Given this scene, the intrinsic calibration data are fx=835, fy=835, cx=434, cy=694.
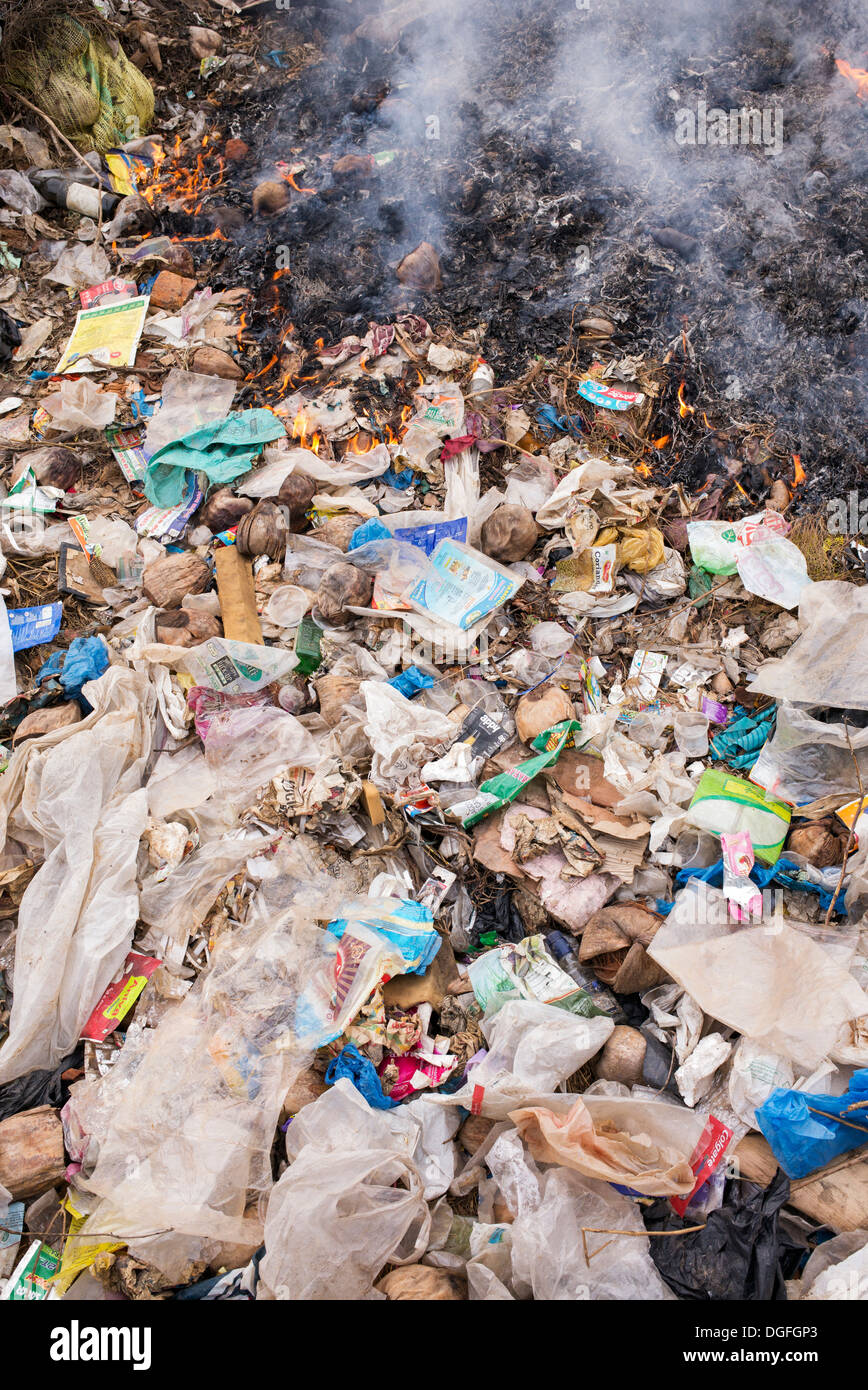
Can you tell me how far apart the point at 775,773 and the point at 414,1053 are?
1.38 metres

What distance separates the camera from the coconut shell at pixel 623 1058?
2.22m

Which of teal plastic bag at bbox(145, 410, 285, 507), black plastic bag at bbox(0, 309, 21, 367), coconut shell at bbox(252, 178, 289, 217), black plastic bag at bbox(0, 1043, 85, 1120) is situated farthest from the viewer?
coconut shell at bbox(252, 178, 289, 217)

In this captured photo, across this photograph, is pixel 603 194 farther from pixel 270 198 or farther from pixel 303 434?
pixel 303 434

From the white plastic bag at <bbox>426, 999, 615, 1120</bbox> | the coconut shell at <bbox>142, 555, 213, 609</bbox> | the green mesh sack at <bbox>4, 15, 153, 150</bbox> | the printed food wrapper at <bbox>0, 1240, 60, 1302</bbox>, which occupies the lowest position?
the printed food wrapper at <bbox>0, 1240, 60, 1302</bbox>

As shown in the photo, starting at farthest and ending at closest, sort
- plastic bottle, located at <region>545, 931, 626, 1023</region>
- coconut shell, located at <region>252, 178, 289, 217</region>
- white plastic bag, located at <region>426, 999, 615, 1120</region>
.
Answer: coconut shell, located at <region>252, 178, 289, 217</region>
plastic bottle, located at <region>545, 931, 626, 1023</region>
white plastic bag, located at <region>426, 999, 615, 1120</region>

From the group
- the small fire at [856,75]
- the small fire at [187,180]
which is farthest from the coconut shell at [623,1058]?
the small fire at [187,180]

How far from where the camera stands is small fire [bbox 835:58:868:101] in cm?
422

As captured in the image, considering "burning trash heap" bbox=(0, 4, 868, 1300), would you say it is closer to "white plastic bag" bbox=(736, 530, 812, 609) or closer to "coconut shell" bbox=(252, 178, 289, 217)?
"white plastic bag" bbox=(736, 530, 812, 609)

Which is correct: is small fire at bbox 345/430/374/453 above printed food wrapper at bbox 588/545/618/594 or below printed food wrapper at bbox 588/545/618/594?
above

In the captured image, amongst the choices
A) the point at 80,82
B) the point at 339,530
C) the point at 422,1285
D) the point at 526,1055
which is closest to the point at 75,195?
the point at 80,82

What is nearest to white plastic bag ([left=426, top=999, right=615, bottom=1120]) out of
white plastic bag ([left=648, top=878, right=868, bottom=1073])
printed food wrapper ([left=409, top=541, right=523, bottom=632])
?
white plastic bag ([left=648, top=878, right=868, bottom=1073])

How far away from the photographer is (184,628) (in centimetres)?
307

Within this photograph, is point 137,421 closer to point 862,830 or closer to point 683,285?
point 683,285

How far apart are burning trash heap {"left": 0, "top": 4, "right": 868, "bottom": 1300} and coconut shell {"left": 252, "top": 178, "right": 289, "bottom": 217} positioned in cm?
73
